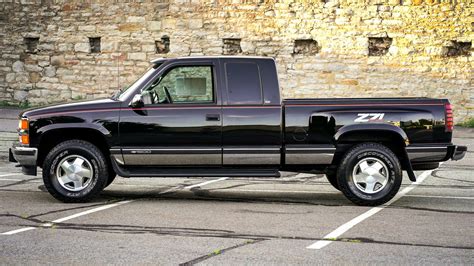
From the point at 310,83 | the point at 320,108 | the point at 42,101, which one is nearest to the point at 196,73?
the point at 320,108

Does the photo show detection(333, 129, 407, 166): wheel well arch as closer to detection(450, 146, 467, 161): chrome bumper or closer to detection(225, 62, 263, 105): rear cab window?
detection(450, 146, 467, 161): chrome bumper

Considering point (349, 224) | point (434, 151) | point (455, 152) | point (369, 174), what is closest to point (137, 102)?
point (369, 174)

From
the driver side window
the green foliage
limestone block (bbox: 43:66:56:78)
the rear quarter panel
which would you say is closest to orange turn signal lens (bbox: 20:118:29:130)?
the driver side window

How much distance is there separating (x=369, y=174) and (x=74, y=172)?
366 centimetres

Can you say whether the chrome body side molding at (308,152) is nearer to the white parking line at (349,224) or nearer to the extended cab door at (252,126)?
the extended cab door at (252,126)

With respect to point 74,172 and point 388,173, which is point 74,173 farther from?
point 388,173

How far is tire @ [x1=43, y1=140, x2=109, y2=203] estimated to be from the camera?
10883 mm

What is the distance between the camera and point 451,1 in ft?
75.4

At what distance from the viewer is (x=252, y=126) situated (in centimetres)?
1102

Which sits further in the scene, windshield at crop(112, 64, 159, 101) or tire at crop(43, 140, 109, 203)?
windshield at crop(112, 64, 159, 101)

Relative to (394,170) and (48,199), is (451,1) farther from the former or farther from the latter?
(48,199)

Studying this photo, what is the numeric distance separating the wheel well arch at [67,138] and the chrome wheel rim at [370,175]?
3.15 m

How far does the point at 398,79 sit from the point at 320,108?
13.0 metres

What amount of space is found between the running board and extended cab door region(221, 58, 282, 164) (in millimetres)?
95
